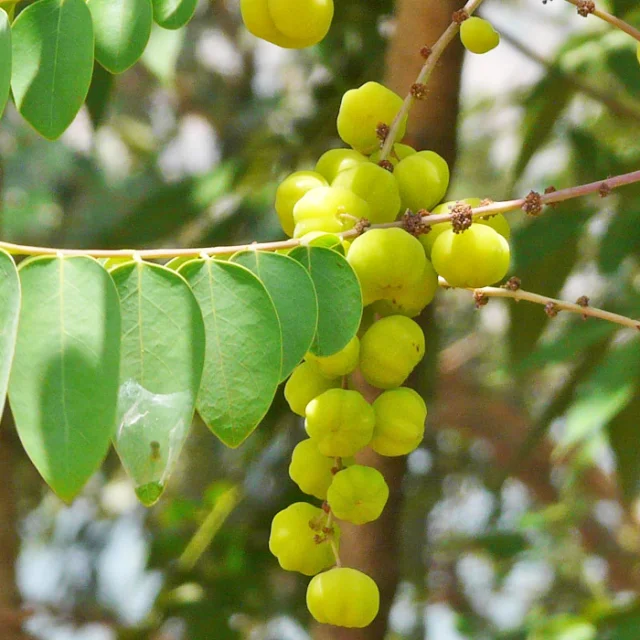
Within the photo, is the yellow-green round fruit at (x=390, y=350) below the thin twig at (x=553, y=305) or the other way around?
below

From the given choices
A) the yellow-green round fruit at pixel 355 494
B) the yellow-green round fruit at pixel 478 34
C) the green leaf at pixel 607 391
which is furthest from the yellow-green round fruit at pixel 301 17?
the green leaf at pixel 607 391

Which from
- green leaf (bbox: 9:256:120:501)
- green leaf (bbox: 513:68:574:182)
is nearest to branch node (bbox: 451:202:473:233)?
green leaf (bbox: 9:256:120:501)

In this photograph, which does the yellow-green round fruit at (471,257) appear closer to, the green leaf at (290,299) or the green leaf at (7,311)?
the green leaf at (290,299)

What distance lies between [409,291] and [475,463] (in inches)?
141

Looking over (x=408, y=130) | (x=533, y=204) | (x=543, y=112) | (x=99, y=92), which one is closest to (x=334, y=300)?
(x=533, y=204)

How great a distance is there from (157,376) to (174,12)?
1.02ft

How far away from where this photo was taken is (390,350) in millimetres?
668

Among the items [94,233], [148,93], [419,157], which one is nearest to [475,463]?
[148,93]

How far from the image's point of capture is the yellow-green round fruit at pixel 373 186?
699 mm

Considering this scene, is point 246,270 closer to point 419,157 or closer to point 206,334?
point 206,334

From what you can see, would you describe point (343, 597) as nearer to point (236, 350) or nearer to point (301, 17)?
point (236, 350)

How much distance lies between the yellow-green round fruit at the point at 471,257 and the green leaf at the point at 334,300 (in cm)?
6

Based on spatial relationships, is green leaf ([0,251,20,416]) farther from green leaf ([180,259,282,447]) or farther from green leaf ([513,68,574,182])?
green leaf ([513,68,574,182])

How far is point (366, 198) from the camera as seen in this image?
2.30ft
